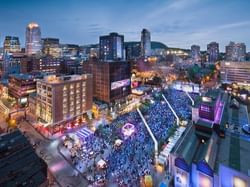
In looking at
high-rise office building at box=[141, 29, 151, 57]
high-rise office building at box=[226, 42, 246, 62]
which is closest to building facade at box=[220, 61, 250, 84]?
high-rise office building at box=[226, 42, 246, 62]

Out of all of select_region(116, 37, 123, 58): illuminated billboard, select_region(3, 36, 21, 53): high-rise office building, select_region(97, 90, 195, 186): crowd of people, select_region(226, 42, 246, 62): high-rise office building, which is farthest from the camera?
→ select_region(3, 36, 21, 53): high-rise office building

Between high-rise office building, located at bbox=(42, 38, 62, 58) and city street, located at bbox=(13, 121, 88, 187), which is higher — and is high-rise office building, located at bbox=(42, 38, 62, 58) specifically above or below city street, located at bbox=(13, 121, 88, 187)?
above

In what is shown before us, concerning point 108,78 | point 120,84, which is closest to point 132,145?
point 108,78

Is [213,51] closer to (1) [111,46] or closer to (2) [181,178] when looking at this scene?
(1) [111,46]

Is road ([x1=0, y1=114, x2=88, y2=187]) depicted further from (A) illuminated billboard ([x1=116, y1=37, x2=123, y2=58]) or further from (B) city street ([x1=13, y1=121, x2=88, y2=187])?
(A) illuminated billboard ([x1=116, y1=37, x2=123, y2=58])

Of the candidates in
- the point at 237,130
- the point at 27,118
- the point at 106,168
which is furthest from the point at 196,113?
the point at 27,118

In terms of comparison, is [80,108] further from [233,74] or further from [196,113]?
[233,74]

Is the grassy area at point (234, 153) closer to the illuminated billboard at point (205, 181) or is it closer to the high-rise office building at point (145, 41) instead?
the illuminated billboard at point (205, 181)
